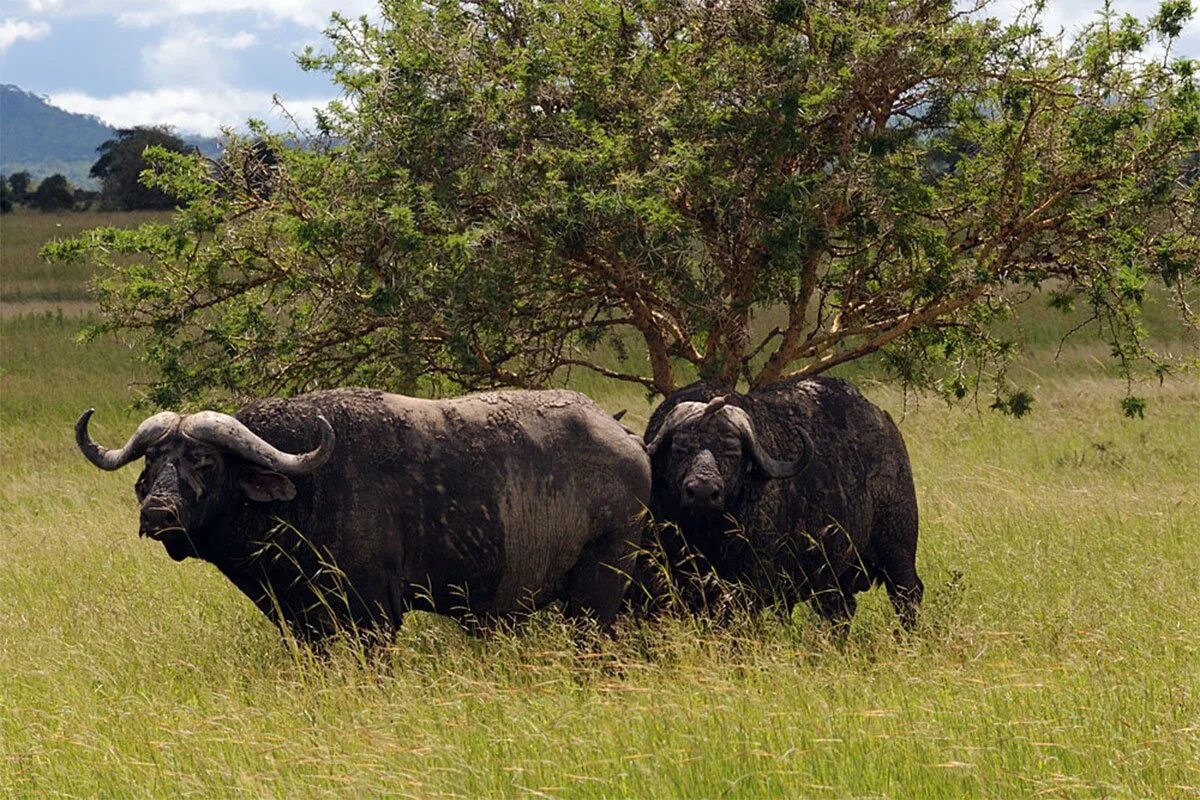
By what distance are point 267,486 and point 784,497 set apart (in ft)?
10.7

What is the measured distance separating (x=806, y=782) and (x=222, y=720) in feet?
9.66

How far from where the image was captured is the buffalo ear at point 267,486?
8227 mm

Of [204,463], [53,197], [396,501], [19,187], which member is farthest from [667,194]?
[19,187]

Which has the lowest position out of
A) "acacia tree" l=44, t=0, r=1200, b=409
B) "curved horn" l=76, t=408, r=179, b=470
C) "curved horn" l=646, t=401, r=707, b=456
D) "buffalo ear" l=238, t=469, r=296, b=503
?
"buffalo ear" l=238, t=469, r=296, b=503

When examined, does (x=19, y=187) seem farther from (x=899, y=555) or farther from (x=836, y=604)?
(x=836, y=604)

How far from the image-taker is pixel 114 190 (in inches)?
2616

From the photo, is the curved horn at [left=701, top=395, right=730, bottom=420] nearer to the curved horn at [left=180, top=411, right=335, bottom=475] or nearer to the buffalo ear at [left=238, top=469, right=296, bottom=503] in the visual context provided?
the curved horn at [left=180, top=411, right=335, bottom=475]

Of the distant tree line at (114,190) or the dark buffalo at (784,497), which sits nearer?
the dark buffalo at (784,497)

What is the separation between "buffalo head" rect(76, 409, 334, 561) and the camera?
26.5 feet

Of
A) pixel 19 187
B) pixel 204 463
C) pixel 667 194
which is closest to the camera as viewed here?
pixel 204 463

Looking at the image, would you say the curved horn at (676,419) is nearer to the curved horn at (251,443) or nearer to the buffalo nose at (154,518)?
the curved horn at (251,443)

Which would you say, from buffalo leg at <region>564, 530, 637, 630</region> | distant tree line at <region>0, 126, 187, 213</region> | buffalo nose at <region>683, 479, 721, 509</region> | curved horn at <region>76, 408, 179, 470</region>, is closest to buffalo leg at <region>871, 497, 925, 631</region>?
buffalo nose at <region>683, 479, 721, 509</region>

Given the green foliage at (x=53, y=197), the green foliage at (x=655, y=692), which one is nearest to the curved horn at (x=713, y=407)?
the green foliage at (x=655, y=692)

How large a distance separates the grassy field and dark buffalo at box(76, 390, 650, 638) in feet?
1.07
